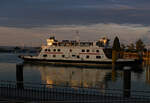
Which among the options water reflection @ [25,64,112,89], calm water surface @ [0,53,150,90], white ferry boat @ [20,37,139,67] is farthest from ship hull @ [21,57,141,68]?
water reflection @ [25,64,112,89]

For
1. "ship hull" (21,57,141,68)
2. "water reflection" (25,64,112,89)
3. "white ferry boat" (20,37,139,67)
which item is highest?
"white ferry boat" (20,37,139,67)

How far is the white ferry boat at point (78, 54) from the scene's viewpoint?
180 ft

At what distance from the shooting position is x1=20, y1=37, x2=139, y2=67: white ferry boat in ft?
180

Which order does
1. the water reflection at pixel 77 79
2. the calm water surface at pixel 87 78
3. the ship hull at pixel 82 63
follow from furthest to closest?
the ship hull at pixel 82 63 → the water reflection at pixel 77 79 → the calm water surface at pixel 87 78

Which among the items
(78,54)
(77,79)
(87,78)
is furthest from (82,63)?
(77,79)

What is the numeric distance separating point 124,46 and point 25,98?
108m

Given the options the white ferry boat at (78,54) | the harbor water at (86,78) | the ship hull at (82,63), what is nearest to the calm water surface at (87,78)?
the harbor water at (86,78)

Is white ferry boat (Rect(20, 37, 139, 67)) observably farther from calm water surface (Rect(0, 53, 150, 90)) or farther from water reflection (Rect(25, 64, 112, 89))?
water reflection (Rect(25, 64, 112, 89))

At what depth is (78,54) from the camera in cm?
5725

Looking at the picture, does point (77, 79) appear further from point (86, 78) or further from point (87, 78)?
point (87, 78)

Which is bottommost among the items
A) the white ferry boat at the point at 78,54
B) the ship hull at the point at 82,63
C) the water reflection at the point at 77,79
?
the water reflection at the point at 77,79

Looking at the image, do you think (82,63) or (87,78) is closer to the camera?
(87,78)

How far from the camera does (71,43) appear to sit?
5991 cm

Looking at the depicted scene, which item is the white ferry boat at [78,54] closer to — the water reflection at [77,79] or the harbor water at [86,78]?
the harbor water at [86,78]
